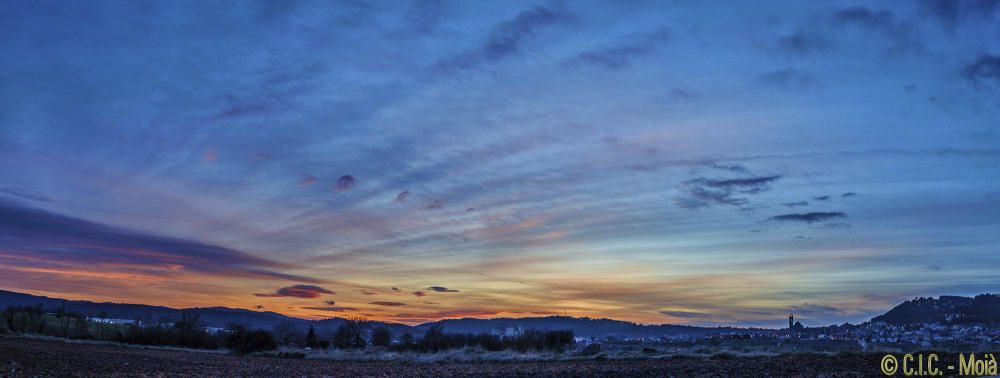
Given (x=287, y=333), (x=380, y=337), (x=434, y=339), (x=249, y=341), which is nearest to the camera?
(x=249, y=341)

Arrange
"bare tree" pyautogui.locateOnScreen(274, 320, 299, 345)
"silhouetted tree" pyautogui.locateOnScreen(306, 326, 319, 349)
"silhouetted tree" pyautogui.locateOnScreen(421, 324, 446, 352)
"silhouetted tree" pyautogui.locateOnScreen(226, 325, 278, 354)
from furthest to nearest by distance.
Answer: "bare tree" pyautogui.locateOnScreen(274, 320, 299, 345) < "silhouetted tree" pyautogui.locateOnScreen(306, 326, 319, 349) < "silhouetted tree" pyautogui.locateOnScreen(421, 324, 446, 352) < "silhouetted tree" pyautogui.locateOnScreen(226, 325, 278, 354)

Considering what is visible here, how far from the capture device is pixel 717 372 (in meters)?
32.2

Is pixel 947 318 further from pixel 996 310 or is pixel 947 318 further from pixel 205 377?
pixel 205 377

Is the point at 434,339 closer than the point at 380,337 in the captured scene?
Yes

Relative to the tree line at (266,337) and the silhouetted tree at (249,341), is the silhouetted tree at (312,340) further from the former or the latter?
the silhouetted tree at (249,341)

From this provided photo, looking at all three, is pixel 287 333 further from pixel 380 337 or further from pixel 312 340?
pixel 380 337

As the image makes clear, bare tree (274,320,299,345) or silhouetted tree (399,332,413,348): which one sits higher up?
silhouetted tree (399,332,413,348)

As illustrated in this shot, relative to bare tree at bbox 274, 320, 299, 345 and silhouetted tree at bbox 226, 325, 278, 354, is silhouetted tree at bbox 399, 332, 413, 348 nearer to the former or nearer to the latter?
silhouetted tree at bbox 226, 325, 278, 354

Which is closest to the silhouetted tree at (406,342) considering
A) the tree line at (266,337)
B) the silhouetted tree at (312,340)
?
the tree line at (266,337)

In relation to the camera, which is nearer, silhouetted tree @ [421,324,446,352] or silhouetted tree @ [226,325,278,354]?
silhouetted tree @ [226,325,278,354]

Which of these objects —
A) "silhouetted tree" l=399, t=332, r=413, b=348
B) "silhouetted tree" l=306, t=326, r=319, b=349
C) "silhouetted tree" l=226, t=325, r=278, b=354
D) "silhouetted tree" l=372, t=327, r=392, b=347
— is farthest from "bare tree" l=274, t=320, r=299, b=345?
"silhouetted tree" l=226, t=325, r=278, b=354

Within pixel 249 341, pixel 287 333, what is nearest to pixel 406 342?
pixel 249 341

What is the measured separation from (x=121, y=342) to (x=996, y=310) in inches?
6546

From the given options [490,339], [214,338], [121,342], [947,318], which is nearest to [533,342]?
[490,339]
